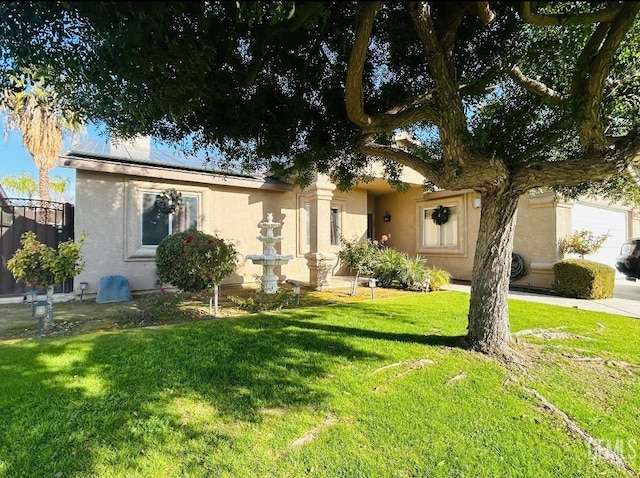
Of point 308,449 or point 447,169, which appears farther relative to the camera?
point 447,169

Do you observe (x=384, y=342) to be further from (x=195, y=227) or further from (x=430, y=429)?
(x=195, y=227)

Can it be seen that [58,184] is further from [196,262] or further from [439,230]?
[439,230]

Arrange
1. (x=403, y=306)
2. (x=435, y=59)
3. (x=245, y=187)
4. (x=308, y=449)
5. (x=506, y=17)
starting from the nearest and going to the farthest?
(x=308, y=449) → (x=435, y=59) → (x=506, y=17) → (x=403, y=306) → (x=245, y=187)

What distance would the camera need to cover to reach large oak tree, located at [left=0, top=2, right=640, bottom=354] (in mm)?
2486

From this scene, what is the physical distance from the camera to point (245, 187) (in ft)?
35.9

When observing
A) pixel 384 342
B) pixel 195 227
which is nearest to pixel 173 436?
pixel 384 342

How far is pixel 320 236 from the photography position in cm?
1038

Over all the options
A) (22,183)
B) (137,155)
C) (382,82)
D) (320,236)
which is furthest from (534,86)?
(22,183)

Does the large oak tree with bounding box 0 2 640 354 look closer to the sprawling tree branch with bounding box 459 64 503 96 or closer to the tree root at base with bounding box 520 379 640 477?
the sprawling tree branch with bounding box 459 64 503 96

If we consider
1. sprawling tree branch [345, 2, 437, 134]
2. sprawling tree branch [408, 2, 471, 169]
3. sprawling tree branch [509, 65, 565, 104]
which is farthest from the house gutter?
sprawling tree branch [509, 65, 565, 104]

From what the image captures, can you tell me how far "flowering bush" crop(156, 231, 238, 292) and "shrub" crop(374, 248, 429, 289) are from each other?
5.72 meters

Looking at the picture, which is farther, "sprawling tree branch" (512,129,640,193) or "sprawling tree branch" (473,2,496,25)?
"sprawling tree branch" (512,129,640,193)

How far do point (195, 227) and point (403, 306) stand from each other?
6.90 meters

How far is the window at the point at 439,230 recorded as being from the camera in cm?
1333
